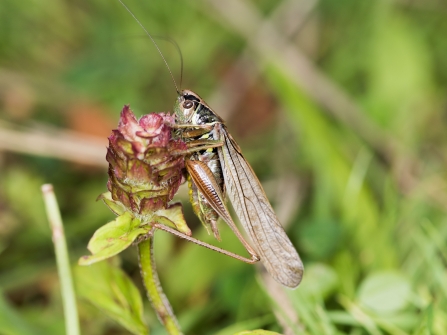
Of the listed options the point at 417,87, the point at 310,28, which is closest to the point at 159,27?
the point at 310,28

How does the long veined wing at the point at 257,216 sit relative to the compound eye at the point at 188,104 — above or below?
below

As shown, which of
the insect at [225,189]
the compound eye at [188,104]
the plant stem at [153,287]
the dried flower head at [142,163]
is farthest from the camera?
the compound eye at [188,104]

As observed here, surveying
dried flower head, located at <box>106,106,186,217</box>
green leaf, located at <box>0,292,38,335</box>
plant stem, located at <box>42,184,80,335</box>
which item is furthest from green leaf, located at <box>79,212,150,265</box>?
green leaf, located at <box>0,292,38,335</box>

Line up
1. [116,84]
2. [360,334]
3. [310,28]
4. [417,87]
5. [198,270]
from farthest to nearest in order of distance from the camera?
[310,28] < [417,87] < [116,84] < [198,270] < [360,334]

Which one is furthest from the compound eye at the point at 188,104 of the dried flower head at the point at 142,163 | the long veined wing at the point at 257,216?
the dried flower head at the point at 142,163

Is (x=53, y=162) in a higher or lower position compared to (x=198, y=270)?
higher

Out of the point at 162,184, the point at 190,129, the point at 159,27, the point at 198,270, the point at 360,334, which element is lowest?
the point at 360,334

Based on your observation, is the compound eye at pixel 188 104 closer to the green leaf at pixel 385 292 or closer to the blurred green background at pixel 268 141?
the blurred green background at pixel 268 141

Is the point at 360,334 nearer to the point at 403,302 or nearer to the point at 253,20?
the point at 403,302
